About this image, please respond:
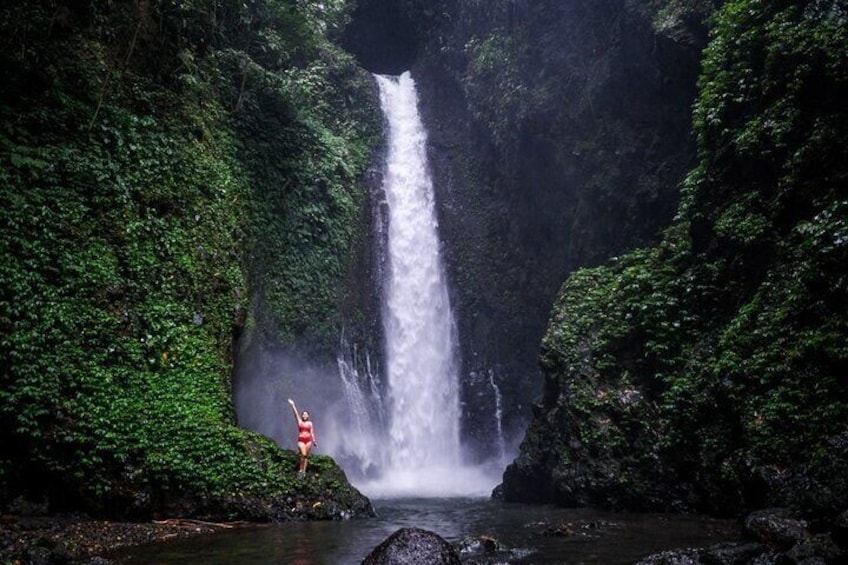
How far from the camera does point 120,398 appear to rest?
9.47m

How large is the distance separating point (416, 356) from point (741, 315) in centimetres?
1103

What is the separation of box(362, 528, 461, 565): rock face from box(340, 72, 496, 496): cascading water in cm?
965

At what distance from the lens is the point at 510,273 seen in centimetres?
1991

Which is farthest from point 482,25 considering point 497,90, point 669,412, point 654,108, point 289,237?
point 669,412

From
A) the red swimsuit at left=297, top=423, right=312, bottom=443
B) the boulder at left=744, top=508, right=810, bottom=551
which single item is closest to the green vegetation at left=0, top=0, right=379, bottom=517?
the red swimsuit at left=297, top=423, right=312, bottom=443

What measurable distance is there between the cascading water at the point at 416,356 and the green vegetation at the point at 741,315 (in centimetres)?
Result: 565

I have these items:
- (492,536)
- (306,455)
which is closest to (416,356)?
(306,455)

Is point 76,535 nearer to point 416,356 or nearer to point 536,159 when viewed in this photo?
point 416,356

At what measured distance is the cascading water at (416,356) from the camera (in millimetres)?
17500

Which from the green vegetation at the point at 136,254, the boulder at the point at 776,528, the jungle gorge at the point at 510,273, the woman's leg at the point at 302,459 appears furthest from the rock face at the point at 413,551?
the woman's leg at the point at 302,459

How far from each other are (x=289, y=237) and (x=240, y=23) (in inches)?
249

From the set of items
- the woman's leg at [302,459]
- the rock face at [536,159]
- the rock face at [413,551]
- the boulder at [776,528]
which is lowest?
the rock face at [413,551]

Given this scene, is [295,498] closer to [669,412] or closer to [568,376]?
[568,376]

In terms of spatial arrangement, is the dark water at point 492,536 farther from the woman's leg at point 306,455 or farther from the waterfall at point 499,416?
the waterfall at point 499,416
